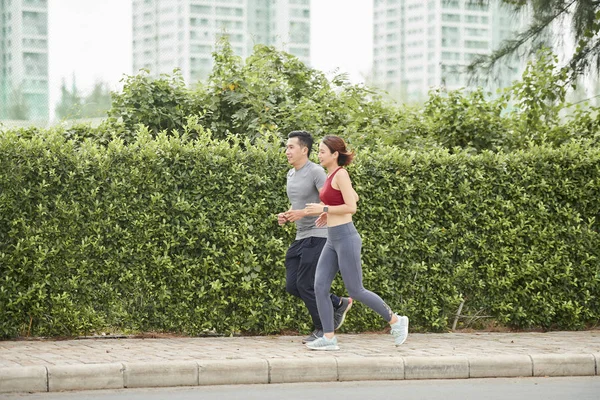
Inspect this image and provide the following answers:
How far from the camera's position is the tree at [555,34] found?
44.4 ft

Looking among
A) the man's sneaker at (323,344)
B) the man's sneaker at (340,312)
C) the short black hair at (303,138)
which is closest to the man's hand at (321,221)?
the short black hair at (303,138)

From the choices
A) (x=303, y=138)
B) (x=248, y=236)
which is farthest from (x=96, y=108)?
(x=303, y=138)

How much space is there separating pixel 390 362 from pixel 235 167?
9.64ft

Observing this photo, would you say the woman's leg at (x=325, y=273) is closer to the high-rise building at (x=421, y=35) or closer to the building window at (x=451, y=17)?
the high-rise building at (x=421, y=35)

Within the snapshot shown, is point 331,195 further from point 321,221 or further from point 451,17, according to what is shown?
point 451,17

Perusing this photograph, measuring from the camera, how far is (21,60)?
30.3m

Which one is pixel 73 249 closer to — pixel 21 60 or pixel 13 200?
pixel 13 200

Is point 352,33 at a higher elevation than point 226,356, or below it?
higher

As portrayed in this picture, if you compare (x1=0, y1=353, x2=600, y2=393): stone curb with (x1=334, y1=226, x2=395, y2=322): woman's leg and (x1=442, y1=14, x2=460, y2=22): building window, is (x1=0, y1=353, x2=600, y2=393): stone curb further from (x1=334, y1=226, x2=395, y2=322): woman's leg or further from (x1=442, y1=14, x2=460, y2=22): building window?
(x1=442, y1=14, x2=460, y2=22): building window

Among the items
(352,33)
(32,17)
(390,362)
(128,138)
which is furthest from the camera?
(352,33)

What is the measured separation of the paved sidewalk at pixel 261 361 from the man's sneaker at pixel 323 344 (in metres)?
0.15

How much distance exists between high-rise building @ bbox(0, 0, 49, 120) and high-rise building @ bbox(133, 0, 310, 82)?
37790 millimetres

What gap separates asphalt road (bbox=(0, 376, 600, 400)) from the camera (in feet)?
22.0

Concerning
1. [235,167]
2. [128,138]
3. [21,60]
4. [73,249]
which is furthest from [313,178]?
[21,60]
